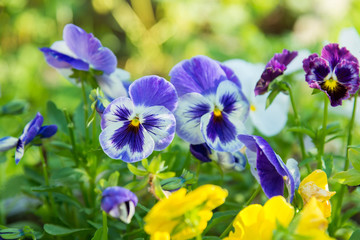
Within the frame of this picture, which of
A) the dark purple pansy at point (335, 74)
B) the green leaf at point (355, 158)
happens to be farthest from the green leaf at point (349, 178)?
the dark purple pansy at point (335, 74)

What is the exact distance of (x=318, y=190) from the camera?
0.67m

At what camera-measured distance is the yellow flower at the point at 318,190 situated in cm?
A: 66

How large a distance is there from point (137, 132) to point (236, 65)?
1.35 feet

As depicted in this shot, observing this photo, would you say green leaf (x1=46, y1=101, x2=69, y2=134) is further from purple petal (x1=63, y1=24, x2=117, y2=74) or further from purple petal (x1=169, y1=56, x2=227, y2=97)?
purple petal (x1=169, y1=56, x2=227, y2=97)

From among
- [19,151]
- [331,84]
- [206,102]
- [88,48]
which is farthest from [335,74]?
[19,151]

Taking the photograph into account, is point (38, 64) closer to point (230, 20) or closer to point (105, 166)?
point (230, 20)

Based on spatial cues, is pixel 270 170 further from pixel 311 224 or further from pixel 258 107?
pixel 258 107

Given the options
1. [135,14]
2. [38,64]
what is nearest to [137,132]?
[38,64]

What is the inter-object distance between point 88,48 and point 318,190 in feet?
1.58

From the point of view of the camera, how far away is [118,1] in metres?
3.09

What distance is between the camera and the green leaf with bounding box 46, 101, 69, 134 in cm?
102

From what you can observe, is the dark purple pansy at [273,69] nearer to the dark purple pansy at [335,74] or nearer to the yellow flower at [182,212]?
the dark purple pansy at [335,74]

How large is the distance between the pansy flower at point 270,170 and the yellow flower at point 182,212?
5.1 inches

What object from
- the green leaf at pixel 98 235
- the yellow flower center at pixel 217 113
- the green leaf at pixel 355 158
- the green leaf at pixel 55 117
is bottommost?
the green leaf at pixel 98 235
